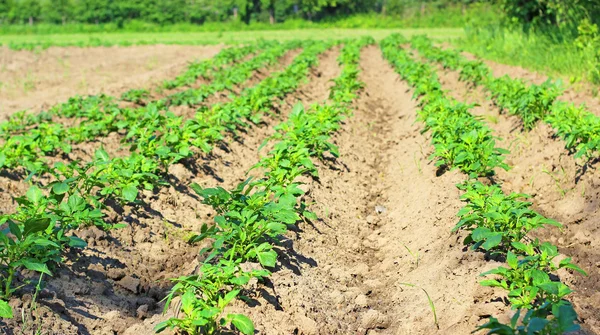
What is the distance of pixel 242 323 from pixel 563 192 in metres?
4.24

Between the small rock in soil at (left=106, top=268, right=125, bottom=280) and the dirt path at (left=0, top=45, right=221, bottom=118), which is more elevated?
the small rock in soil at (left=106, top=268, right=125, bottom=280)

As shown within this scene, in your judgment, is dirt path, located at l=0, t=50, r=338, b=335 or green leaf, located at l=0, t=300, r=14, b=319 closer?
green leaf, located at l=0, t=300, r=14, b=319

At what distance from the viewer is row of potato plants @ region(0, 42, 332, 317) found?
3.63 meters

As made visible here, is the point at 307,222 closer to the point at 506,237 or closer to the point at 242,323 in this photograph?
the point at 506,237

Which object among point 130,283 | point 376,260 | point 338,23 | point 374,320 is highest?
point 130,283

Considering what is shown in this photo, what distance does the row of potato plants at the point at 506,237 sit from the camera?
2828 mm

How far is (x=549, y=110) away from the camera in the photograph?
25.7ft

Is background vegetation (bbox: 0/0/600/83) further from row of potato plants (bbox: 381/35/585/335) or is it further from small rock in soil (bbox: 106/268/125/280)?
small rock in soil (bbox: 106/268/125/280)

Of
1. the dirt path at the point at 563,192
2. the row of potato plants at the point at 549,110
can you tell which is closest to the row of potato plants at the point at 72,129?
the dirt path at the point at 563,192

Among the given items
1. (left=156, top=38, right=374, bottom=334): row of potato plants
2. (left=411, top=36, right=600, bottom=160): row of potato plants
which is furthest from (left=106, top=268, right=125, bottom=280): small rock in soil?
(left=411, top=36, right=600, bottom=160): row of potato plants

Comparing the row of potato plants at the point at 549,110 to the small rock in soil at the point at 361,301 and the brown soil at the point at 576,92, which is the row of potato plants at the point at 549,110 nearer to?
the brown soil at the point at 576,92

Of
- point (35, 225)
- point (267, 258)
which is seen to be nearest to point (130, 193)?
point (35, 225)

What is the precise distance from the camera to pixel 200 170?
6.68 metres

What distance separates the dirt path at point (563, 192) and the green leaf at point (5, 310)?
320 centimetres
